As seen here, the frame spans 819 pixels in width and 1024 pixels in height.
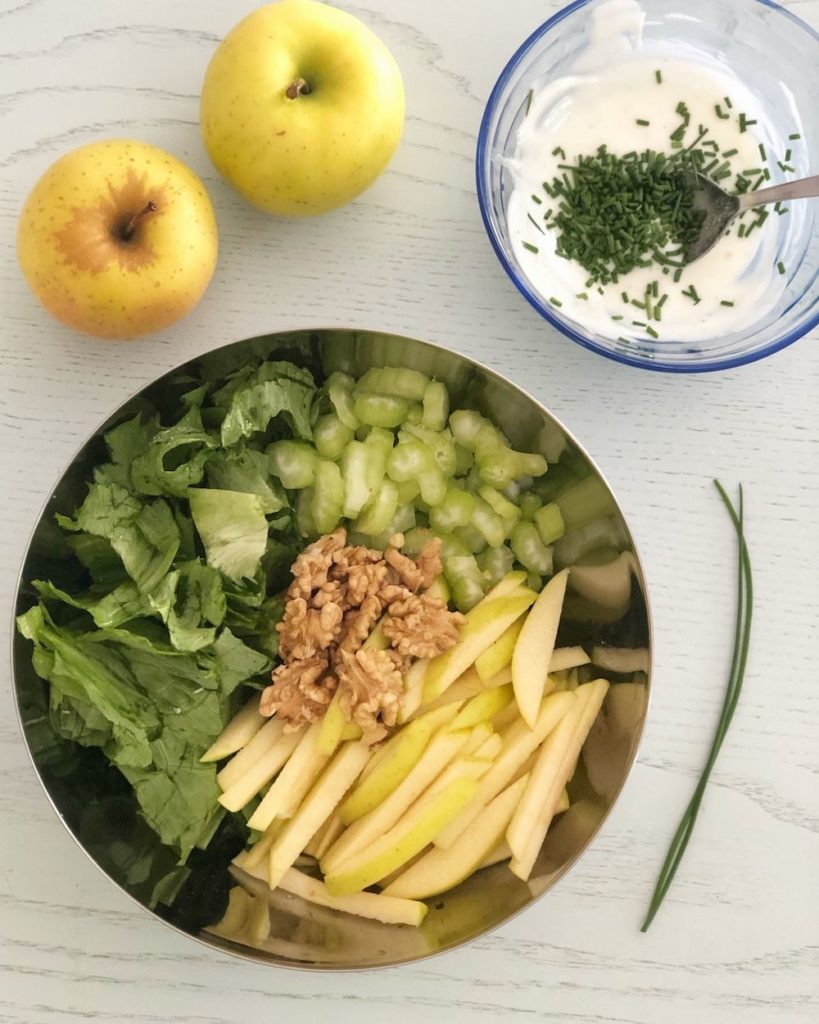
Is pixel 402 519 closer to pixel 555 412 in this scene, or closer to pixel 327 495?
pixel 327 495

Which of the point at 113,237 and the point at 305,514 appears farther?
the point at 305,514

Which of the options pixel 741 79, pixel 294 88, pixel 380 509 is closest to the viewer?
pixel 294 88

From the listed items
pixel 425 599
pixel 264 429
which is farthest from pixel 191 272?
pixel 425 599

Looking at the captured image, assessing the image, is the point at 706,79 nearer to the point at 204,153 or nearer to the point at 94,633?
the point at 204,153

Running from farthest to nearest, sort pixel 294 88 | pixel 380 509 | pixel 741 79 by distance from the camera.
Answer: pixel 741 79 → pixel 380 509 → pixel 294 88

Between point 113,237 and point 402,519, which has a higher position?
point 113,237

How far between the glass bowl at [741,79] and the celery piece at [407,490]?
0.77ft

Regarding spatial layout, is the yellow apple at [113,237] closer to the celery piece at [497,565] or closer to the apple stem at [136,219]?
the apple stem at [136,219]

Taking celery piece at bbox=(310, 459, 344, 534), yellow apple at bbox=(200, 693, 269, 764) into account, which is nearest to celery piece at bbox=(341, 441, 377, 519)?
celery piece at bbox=(310, 459, 344, 534)

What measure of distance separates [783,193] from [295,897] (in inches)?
36.3

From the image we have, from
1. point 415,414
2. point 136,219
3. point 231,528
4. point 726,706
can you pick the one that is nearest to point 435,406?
point 415,414

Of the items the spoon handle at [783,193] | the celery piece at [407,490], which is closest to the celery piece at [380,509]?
the celery piece at [407,490]

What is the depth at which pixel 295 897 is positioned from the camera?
100 cm

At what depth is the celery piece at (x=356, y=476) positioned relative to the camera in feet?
3.32
